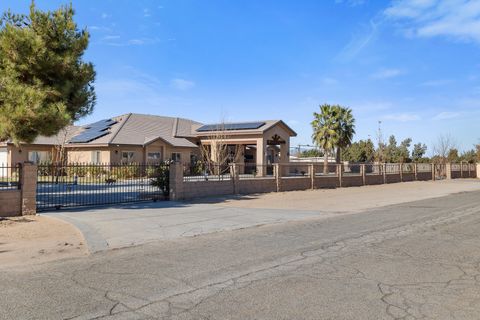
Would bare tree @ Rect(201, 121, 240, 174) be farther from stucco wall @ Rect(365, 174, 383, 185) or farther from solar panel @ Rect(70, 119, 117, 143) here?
stucco wall @ Rect(365, 174, 383, 185)

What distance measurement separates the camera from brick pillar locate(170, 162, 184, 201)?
1928cm

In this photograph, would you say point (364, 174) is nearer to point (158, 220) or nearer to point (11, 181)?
point (158, 220)

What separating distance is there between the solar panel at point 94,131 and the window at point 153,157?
4.34 metres

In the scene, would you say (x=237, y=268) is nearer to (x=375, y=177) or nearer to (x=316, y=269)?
(x=316, y=269)

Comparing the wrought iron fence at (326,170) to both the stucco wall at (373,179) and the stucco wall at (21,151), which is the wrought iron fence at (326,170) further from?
the stucco wall at (21,151)

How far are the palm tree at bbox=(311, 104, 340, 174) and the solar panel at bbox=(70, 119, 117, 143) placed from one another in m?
22.6

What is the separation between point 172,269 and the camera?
711 centimetres

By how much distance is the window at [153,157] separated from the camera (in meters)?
38.3

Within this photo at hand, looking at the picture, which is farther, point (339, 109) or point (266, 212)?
point (339, 109)

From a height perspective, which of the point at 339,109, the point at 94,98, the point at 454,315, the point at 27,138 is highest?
the point at 339,109

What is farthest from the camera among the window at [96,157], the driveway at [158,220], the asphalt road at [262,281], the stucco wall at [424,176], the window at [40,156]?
the stucco wall at [424,176]

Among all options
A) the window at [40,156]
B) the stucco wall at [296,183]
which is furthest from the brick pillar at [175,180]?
the window at [40,156]

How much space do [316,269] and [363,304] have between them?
1.79 m

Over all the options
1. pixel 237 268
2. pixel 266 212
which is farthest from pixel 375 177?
pixel 237 268
